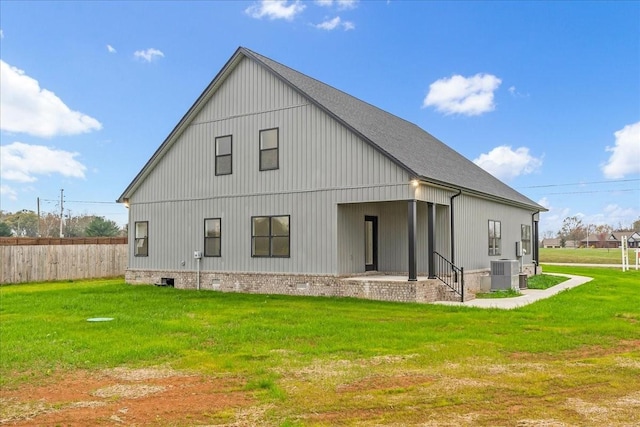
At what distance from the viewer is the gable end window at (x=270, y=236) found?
16.3 meters

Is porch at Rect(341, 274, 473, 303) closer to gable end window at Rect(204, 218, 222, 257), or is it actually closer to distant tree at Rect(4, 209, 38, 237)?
gable end window at Rect(204, 218, 222, 257)

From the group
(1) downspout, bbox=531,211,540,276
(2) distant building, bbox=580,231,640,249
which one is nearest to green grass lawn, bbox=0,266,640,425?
(1) downspout, bbox=531,211,540,276

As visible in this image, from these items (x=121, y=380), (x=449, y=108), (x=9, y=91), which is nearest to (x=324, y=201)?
(x=121, y=380)

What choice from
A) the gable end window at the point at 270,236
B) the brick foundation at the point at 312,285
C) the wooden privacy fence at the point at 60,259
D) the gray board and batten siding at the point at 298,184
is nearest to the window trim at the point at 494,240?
the gray board and batten siding at the point at 298,184

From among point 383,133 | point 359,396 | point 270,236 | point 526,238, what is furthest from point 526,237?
point 359,396

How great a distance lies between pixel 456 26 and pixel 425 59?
535 cm

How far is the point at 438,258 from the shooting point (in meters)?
16.3

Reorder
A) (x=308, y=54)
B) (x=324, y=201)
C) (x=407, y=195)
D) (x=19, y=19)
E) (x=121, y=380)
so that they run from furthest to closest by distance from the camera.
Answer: (x=308, y=54) → (x=19, y=19) → (x=324, y=201) → (x=407, y=195) → (x=121, y=380)

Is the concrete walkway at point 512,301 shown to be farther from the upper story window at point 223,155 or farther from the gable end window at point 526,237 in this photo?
the upper story window at point 223,155

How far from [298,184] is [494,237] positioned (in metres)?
8.39

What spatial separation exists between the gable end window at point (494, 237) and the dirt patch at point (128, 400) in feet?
49.1

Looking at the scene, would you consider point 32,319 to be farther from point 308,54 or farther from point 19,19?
point 308,54

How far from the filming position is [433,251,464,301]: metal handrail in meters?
14.8

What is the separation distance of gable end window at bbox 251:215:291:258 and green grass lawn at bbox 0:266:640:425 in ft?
8.07
